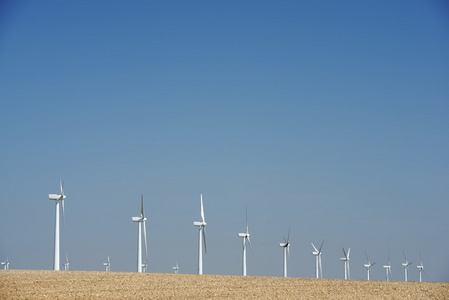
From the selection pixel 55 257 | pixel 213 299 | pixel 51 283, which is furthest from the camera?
pixel 55 257

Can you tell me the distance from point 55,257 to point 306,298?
34.3 m

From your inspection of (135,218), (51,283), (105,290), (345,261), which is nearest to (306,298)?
(105,290)

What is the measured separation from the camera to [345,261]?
14475 centimetres

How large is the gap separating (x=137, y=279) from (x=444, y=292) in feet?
86.4

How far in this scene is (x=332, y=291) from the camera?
5925cm

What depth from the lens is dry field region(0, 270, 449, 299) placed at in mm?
50406

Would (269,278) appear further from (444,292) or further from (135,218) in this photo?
(135,218)

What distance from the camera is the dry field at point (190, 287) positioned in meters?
50.4

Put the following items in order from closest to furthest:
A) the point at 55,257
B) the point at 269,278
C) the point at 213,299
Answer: the point at 213,299
the point at 269,278
the point at 55,257

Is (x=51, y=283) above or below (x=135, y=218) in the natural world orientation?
below

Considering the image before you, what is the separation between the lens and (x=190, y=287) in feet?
190

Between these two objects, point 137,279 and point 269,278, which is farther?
point 269,278

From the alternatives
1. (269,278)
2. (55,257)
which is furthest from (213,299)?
(55,257)

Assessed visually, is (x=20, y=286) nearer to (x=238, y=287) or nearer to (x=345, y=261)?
(x=238, y=287)
